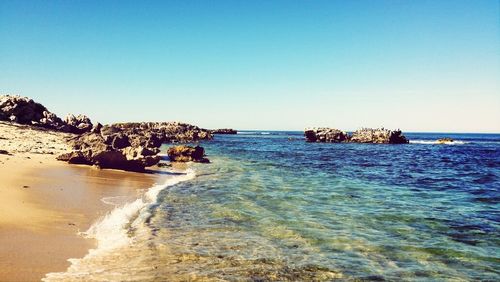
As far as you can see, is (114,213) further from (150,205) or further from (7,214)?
(7,214)

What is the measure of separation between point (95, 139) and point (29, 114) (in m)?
25.9

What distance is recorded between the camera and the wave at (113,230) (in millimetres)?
6105

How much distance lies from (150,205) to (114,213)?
5.61 feet

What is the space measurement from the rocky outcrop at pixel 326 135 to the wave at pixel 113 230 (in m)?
72.4

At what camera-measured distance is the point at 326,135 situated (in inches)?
3302

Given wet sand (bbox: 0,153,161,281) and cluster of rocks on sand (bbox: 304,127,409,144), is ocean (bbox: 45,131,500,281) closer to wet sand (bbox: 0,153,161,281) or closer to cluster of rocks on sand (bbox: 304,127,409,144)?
wet sand (bbox: 0,153,161,281)

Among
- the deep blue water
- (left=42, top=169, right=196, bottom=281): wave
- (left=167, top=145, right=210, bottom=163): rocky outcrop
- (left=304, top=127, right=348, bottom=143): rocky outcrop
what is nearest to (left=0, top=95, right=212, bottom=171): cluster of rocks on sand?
(left=167, top=145, right=210, bottom=163): rocky outcrop

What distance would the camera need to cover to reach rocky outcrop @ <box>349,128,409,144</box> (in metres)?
76.8

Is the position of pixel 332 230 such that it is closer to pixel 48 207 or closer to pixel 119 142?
pixel 48 207

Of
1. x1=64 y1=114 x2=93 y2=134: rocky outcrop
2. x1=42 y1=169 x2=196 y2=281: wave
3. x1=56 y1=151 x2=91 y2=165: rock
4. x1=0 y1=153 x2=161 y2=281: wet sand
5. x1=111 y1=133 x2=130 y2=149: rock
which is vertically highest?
x1=64 y1=114 x2=93 y2=134: rocky outcrop

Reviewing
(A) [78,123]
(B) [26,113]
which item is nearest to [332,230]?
(B) [26,113]

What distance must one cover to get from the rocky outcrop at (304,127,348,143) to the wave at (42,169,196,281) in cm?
7242

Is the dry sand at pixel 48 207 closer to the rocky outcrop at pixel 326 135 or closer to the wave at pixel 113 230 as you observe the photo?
the wave at pixel 113 230

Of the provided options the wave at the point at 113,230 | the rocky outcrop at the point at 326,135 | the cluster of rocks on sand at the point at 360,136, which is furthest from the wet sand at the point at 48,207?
the rocky outcrop at the point at 326,135
